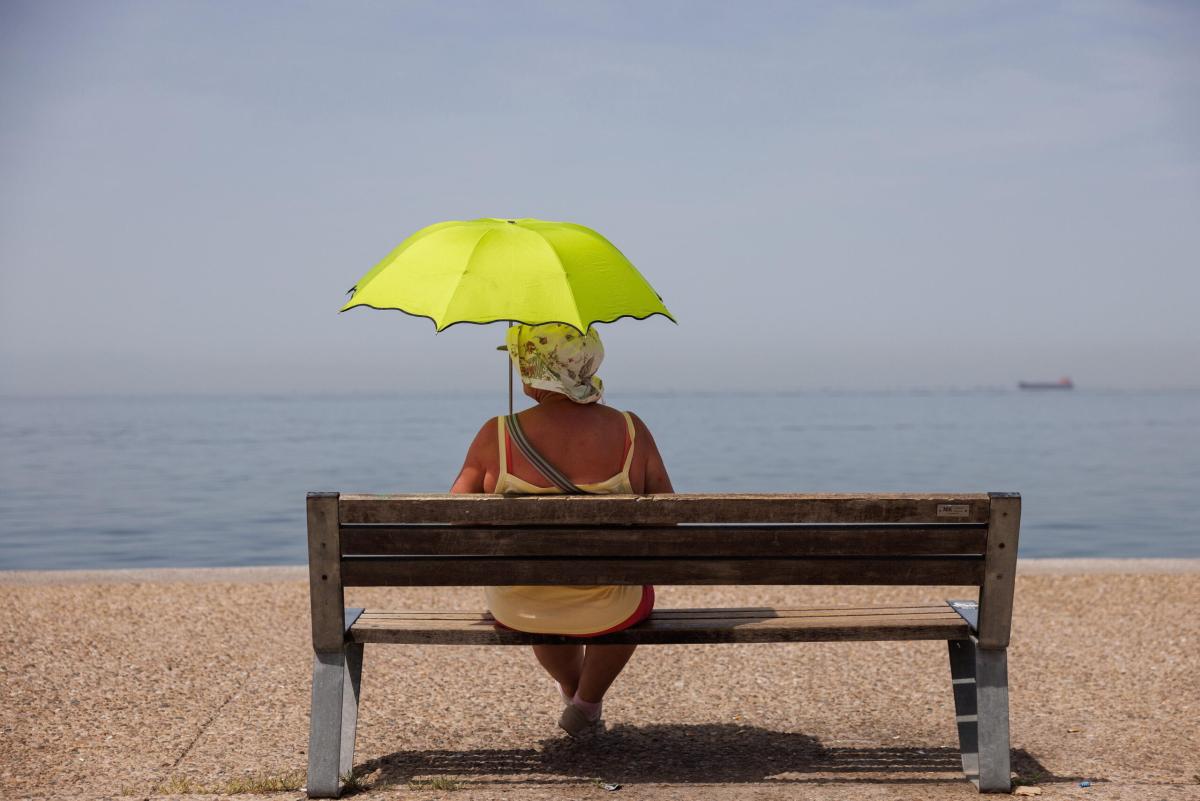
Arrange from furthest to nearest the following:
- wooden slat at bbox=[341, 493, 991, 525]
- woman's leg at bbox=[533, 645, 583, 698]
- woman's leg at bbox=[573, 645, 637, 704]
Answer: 1. woman's leg at bbox=[533, 645, 583, 698]
2. woman's leg at bbox=[573, 645, 637, 704]
3. wooden slat at bbox=[341, 493, 991, 525]

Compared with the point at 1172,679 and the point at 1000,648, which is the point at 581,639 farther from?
the point at 1172,679

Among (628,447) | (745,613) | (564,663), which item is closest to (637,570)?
(628,447)

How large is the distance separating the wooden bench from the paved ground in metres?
0.56

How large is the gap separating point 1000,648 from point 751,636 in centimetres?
87

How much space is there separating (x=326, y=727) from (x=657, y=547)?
1.30 m

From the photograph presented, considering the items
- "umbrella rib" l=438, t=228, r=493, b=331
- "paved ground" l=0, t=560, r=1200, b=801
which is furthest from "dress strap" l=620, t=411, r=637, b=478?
"paved ground" l=0, t=560, r=1200, b=801

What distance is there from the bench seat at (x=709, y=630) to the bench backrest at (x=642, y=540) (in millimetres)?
208

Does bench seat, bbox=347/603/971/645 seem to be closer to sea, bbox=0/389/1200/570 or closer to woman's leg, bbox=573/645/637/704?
woman's leg, bbox=573/645/637/704

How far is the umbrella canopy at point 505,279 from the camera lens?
3873mm

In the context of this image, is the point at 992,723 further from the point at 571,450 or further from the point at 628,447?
the point at 571,450

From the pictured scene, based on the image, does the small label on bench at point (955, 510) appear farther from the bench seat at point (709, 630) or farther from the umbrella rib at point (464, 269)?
the umbrella rib at point (464, 269)

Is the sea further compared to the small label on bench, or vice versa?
the sea

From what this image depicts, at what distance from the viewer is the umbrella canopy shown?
387cm

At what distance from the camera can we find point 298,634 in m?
6.91
